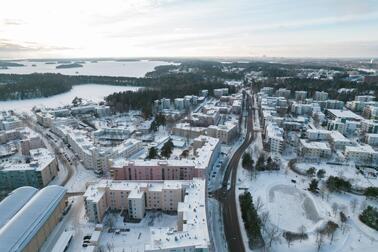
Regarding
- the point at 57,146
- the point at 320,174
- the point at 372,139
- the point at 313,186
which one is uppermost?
the point at 372,139

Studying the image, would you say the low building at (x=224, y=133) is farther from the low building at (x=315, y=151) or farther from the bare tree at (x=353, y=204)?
the bare tree at (x=353, y=204)

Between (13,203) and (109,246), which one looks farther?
(13,203)

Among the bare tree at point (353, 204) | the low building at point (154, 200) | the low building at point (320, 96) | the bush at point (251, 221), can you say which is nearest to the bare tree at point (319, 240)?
the bush at point (251, 221)

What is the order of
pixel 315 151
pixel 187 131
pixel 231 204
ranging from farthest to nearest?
pixel 187 131, pixel 315 151, pixel 231 204

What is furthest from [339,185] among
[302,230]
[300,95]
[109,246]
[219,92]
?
[219,92]

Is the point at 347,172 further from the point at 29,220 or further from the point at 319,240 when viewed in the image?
the point at 29,220

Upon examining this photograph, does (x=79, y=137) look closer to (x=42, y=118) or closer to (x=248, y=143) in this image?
(x=42, y=118)

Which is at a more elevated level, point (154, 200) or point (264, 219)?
point (154, 200)
